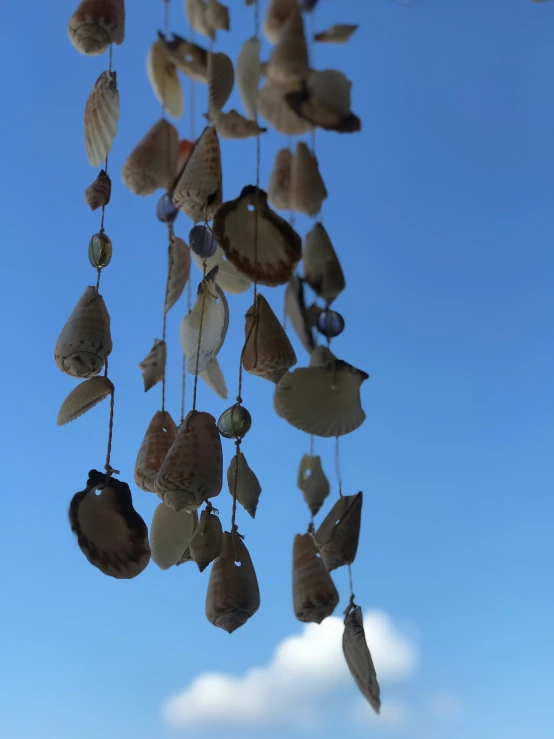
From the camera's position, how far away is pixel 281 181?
0.49 m

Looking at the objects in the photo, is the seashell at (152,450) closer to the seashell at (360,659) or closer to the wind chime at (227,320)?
the wind chime at (227,320)

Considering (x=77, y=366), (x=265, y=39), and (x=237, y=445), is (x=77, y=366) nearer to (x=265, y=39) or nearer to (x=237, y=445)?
(x=237, y=445)

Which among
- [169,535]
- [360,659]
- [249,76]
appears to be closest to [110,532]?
[169,535]

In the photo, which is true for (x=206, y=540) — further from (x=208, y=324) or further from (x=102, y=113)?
(x=102, y=113)

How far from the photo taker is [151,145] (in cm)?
47

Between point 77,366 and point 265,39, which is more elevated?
point 265,39

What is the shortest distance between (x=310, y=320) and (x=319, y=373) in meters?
0.03

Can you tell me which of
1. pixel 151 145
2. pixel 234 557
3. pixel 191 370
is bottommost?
pixel 234 557

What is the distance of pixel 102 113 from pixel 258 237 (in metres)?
0.16

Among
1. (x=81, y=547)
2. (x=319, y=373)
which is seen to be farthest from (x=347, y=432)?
(x=81, y=547)

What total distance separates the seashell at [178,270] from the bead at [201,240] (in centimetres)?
5

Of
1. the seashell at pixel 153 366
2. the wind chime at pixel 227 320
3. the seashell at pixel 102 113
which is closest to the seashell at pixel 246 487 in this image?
the wind chime at pixel 227 320

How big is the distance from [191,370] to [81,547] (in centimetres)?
12

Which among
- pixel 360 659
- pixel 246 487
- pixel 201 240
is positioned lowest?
pixel 360 659
